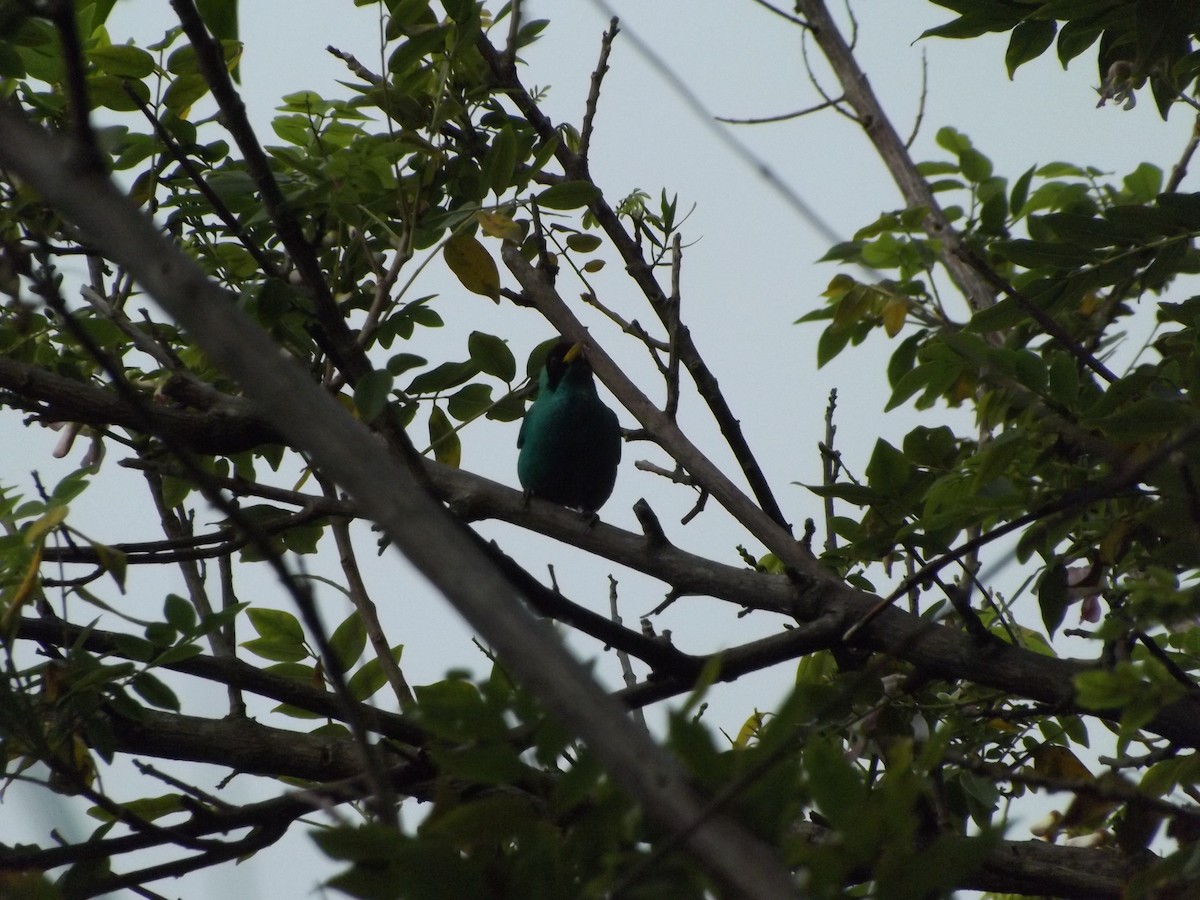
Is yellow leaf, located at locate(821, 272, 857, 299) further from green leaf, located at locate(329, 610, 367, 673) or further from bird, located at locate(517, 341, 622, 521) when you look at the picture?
bird, located at locate(517, 341, 622, 521)

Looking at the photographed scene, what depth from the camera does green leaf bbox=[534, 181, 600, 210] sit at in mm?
2711

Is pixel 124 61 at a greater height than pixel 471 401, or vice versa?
pixel 124 61

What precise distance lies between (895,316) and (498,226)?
1330 millimetres

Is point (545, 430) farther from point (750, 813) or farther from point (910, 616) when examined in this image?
point (750, 813)

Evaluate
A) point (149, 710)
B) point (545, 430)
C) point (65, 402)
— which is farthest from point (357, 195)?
point (545, 430)

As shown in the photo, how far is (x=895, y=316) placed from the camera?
3.52 metres

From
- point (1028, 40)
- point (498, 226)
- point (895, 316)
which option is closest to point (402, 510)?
point (498, 226)

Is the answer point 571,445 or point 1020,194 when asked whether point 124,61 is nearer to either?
point 1020,194

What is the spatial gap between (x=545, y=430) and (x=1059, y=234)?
3.59 metres

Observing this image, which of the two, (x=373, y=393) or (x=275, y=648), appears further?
(x=275, y=648)

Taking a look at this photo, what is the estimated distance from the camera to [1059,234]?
9.05 feet

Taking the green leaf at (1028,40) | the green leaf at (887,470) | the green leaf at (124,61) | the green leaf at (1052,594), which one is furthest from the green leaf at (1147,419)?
the green leaf at (124,61)

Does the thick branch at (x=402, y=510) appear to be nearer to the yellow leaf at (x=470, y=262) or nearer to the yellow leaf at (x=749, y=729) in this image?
the yellow leaf at (x=470, y=262)

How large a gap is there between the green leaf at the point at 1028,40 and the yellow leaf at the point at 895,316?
0.77 metres
